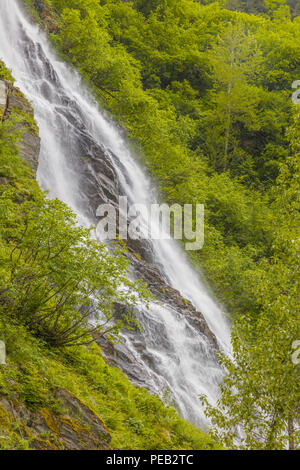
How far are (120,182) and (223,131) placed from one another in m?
15.6

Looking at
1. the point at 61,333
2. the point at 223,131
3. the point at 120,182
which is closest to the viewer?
the point at 61,333

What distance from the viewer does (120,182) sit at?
60.6 ft

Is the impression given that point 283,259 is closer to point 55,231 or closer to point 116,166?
point 55,231

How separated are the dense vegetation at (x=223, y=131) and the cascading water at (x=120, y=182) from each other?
1142mm

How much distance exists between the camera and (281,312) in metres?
7.04

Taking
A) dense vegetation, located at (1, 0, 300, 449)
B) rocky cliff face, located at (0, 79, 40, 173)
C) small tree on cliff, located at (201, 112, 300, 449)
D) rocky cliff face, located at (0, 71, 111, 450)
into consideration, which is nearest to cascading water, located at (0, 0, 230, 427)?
dense vegetation, located at (1, 0, 300, 449)

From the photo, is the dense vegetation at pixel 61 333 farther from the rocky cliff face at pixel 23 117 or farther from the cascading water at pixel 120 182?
the rocky cliff face at pixel 23 117

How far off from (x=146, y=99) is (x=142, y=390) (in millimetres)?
19102

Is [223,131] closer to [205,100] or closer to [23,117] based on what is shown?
[205,100]

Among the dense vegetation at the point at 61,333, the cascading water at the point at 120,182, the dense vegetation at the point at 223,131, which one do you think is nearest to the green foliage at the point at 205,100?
the dense vegetation at the point at 223,131

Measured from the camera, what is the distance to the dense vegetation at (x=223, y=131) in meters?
7.43

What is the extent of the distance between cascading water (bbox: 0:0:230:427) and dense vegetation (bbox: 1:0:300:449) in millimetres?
1142

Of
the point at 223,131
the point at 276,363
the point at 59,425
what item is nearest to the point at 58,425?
the point at 59,425

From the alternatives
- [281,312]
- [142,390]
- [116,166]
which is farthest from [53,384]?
[116,166]
